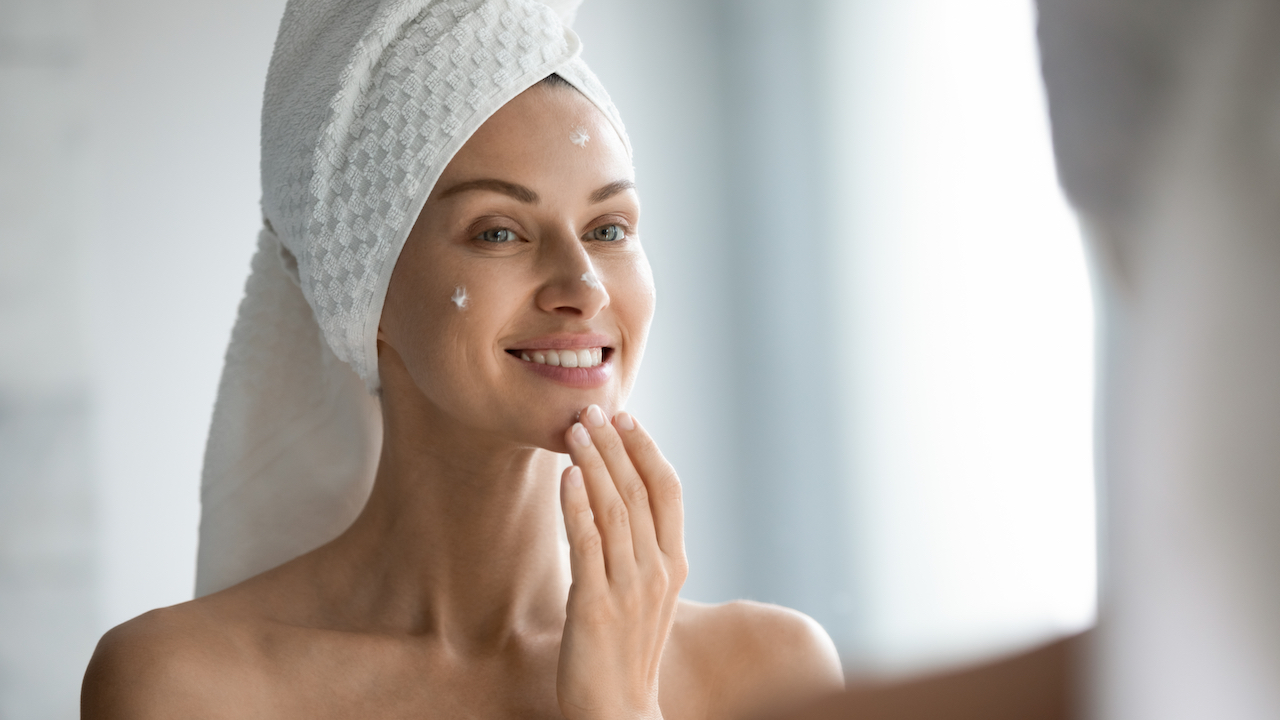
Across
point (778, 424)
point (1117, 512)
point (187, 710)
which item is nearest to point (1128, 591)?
point (1117, 512)

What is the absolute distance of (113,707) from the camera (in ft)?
3.27

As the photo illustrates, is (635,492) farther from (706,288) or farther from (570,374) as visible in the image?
(706,288)

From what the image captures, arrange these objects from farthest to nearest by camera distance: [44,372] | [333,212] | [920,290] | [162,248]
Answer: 1. [920,290]
2. [162,248]
3. [44,372]
4. [333,212]

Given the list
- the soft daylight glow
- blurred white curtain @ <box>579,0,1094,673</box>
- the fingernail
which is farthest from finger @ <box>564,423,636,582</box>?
blurred white curtain @ <box>579,0,1094,673</box>

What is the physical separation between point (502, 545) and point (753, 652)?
1.02 ft

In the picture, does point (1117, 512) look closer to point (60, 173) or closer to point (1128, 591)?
point (1128, 591)

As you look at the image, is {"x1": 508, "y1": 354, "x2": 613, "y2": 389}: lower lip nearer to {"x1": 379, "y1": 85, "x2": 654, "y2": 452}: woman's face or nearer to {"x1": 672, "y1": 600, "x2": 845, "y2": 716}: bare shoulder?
{"x1": 379, "y1": 85, "x2": 654, "y2": 452}: woman's face

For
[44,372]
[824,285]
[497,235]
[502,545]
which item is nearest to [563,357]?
[497,235]

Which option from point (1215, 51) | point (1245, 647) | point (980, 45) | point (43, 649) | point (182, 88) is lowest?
point (43, 649)

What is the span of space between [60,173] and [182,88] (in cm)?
28

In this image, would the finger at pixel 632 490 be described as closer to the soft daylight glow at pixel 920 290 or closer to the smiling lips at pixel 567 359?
the smiling lips at pixel 567 359

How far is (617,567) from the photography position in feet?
3.16

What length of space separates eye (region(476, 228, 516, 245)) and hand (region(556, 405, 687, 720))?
0.19 m

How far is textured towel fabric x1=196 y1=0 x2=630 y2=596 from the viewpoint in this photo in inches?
41.2
